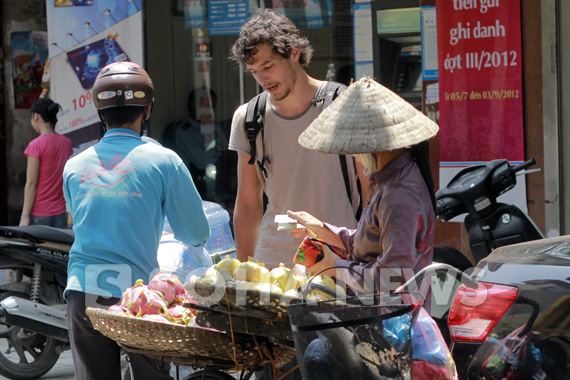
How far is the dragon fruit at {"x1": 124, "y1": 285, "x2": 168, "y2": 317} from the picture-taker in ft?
10.3

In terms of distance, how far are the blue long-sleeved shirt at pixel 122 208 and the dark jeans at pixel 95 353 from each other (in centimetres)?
7

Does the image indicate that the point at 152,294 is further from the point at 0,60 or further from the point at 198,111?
the point at 0,60

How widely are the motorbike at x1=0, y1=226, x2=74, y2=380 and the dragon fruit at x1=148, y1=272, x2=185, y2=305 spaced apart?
270 centimetres

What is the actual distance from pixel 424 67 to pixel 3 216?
18.9 ft

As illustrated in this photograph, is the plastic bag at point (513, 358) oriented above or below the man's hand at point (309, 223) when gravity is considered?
below

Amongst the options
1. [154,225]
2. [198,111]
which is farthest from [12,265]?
[198,111]

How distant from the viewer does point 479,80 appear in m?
6.89

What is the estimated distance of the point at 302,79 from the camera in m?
4.16

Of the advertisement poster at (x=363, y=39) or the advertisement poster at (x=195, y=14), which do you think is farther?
the advertisement poster at (x=195, y=14)

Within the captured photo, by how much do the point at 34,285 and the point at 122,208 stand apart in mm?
Result: 2889

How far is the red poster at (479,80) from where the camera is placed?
6.78 m

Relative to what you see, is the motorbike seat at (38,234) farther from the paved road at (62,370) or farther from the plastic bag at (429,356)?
the plastic bag at (429,356)

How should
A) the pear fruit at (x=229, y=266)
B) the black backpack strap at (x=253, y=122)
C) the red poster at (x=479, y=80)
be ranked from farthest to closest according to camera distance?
the red poster at (x=479, y=80), the black backpack strap at (x=253, y=122), the pear fruit at (x=229, y=266)

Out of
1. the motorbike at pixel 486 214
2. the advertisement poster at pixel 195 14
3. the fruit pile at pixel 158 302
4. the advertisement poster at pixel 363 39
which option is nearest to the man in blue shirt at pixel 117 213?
the fruit pile at pixel 158 302
